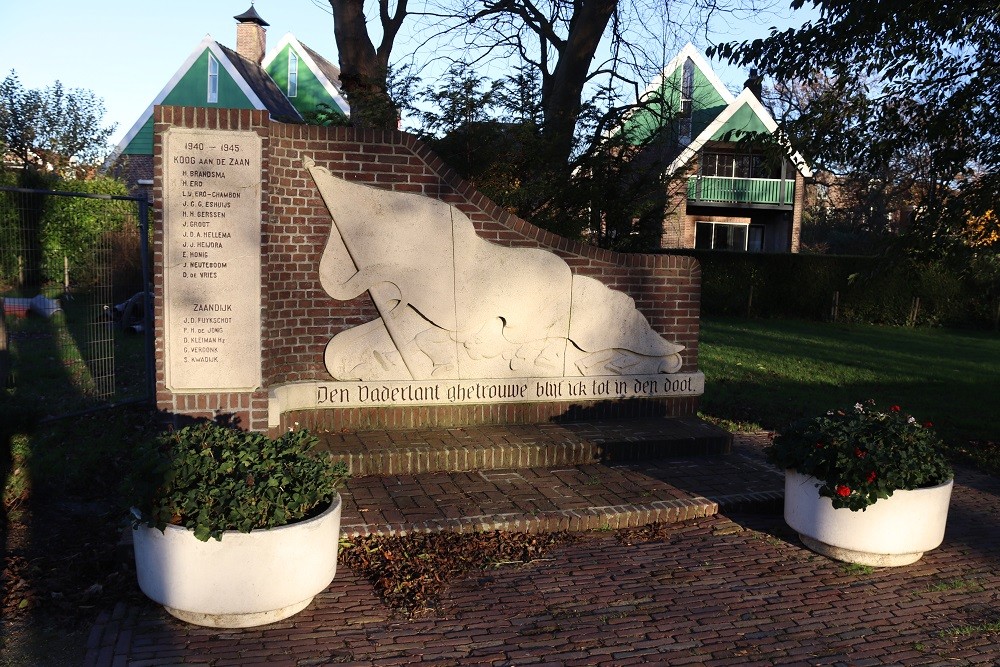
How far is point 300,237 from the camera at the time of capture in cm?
705

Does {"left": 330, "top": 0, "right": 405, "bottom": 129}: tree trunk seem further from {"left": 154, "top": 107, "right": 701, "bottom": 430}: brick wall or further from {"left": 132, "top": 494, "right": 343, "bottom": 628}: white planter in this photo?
{"left": 132, "top": 494, "right": 343, "bottom": 628}: white planter

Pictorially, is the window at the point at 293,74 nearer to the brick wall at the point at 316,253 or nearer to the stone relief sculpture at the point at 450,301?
the brick wall at the point at 316,253

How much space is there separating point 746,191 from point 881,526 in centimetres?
2959

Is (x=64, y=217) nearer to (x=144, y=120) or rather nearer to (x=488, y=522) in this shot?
(x=488, y=522)

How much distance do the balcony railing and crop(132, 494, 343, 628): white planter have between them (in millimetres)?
30403

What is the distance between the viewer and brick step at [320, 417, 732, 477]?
6660mm

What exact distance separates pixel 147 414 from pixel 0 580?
3.83 m

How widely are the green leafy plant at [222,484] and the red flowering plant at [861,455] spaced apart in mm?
2927

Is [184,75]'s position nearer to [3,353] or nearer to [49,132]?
[49,132]

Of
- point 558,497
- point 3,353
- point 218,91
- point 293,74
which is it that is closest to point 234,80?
point 218,91

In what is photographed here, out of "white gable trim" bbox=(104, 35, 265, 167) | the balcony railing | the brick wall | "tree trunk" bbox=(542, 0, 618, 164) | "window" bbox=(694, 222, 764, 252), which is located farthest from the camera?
"window" bbox=(694, 222, 764, 252)

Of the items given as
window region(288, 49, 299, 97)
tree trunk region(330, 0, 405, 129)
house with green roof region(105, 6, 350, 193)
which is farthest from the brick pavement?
window region(288, 49, 299, 97)

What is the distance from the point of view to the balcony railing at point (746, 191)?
33.0 metres

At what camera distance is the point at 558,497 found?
6160 millimetres
